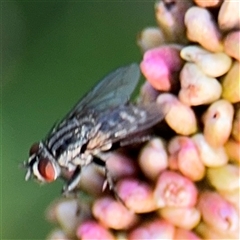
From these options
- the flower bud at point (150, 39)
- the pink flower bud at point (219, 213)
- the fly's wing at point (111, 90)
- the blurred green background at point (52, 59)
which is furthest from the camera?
the blurred green background at point (52, 59)

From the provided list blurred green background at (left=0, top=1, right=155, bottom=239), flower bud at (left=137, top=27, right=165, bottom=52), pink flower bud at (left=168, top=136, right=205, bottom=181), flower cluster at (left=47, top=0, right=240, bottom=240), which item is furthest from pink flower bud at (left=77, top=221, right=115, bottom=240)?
blurred green background at (left=0, top=1, right=155, bottom=239)

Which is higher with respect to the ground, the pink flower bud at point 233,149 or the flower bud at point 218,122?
the flower bud at point 218,122

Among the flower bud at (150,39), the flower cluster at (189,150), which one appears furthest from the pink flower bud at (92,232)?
the flower bud at (150,39)

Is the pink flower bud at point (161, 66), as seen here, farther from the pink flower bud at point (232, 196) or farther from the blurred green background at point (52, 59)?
the blurred green background at point (52, 59)

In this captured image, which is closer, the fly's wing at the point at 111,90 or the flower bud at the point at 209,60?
the flower bud at the point at 209,60

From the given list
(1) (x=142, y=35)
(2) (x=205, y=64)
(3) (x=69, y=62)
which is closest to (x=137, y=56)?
(3) (x=69, y=62)

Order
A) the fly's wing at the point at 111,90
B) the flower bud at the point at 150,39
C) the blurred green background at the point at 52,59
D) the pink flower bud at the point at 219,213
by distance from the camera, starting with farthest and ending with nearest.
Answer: the blurred green background at the point at 52,59 < the fly's wing at the point at 111,90 < the flower bud at the point at 150,39 < the pink flower bud at the point at 219,213

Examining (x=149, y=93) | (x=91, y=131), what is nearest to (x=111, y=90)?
(x=91, y=131)
